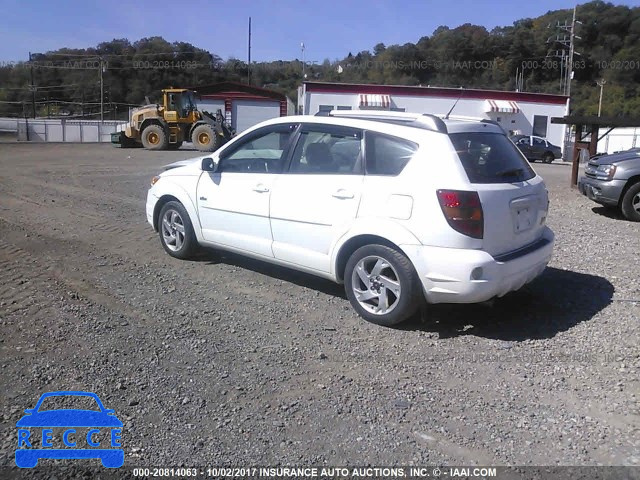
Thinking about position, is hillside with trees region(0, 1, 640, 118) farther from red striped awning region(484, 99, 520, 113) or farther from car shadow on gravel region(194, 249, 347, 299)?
car shadow on gravel region(194, 249, 347, 299)

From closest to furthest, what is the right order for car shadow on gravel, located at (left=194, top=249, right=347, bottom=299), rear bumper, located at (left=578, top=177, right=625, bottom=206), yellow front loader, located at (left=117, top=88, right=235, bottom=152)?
1. car shadow on gravel, located at (left=194, top=249, right=347, bottom=299)
2. rear bumper, located at (left=578, top=177, right=625, bottom=206)
3. yellow front loader, located at (left=117, top=88, right=235, bottom=152)

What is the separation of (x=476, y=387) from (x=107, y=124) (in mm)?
50936

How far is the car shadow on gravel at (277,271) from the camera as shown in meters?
5.90

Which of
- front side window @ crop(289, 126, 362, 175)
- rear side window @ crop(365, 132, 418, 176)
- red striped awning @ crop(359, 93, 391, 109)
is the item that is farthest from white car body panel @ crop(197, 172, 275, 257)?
red striped awning @ crop(359, 93, 391, 109)

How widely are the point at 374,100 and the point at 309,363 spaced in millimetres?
40673

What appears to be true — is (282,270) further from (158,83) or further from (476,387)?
(158,83)

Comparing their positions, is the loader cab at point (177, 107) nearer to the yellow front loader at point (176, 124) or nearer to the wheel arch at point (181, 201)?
the yellow front loader at point (176, 124)

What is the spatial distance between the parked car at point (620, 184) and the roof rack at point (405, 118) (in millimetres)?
5907

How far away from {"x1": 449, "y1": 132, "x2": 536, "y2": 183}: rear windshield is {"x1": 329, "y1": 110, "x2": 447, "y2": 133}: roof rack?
169mm

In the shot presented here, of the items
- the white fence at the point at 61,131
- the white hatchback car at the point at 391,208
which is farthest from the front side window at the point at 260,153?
the white fence at the point at 61,131

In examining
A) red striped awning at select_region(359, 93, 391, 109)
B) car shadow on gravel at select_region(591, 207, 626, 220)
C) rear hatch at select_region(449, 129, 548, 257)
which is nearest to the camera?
rear hatch at select_region(449, 129, 548, 257)

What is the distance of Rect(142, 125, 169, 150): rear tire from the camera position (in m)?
28.2

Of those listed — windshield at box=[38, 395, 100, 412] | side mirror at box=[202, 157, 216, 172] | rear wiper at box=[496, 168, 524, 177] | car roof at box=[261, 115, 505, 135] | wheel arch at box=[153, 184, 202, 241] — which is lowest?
windshield at box=[38, 395, 100, 412]

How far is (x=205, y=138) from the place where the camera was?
27.6m
